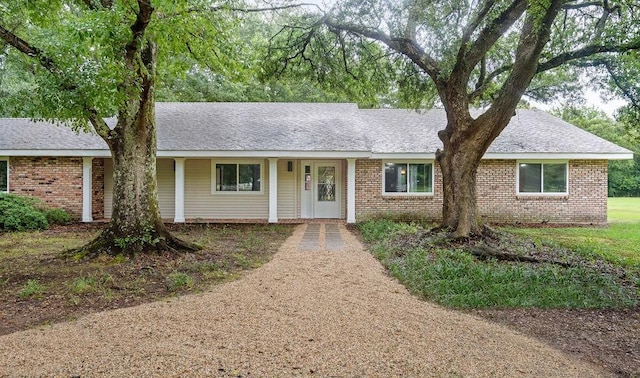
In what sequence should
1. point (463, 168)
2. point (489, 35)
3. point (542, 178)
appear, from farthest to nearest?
point (542, 178), point (463, 168), point (489, 35)

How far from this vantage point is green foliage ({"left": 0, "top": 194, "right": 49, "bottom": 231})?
39.0ft

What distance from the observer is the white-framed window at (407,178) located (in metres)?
14.6

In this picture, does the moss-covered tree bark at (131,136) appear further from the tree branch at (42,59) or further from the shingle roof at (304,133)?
the shingle roof at (304,133)

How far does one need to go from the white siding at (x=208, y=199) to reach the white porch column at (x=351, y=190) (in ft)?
10.4

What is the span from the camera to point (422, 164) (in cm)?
1467

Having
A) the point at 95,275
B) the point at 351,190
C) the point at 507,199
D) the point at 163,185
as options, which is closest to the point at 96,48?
the point at 95,275

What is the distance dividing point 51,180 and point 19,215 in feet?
7.80

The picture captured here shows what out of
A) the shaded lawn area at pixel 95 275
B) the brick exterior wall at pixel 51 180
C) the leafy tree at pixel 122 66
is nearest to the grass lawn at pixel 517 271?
the shaded lawn area at pixel 95 275

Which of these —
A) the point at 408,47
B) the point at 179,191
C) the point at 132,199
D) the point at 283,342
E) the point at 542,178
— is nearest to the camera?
the point at 283,342

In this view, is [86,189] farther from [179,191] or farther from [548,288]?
[548,288]

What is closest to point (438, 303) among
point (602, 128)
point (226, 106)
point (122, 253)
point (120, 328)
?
point (120, 328)

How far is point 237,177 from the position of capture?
15.2 m

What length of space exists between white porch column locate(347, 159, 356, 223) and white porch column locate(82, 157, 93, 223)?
8693 millimetres

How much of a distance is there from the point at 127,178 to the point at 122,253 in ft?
4.66
